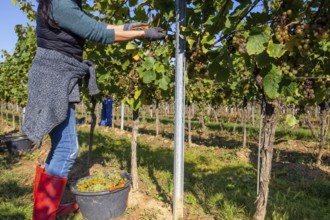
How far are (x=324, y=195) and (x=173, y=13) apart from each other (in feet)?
11.6

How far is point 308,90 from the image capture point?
100 inches

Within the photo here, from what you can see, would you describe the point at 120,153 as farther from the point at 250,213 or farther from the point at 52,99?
the point at 52,99

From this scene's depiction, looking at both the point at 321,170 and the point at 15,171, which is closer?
the point at 15,171

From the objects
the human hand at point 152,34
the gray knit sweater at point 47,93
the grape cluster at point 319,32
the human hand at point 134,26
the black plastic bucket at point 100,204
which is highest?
the human hand at point 134,26

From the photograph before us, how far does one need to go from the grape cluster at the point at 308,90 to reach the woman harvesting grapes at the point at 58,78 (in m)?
1.30

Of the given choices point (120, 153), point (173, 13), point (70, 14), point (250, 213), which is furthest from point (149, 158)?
point (70, 14)

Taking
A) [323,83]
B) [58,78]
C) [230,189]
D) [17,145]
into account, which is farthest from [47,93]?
[17,145]

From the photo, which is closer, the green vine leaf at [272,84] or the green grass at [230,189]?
the green vine leaf at [272,84]

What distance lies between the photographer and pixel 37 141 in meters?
2.12

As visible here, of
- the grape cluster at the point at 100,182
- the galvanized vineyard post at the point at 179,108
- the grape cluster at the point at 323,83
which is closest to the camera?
the grape cluster at the point at 323,83

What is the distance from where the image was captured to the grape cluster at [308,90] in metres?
2.55

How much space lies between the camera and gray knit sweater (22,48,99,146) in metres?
2.14

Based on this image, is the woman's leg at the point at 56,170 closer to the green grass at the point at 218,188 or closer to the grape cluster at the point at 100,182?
the grape cluster at the point at 100,182

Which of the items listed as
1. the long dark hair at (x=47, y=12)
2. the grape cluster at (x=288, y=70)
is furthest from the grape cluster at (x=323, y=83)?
the long dark hair at (x=47, y=12)
